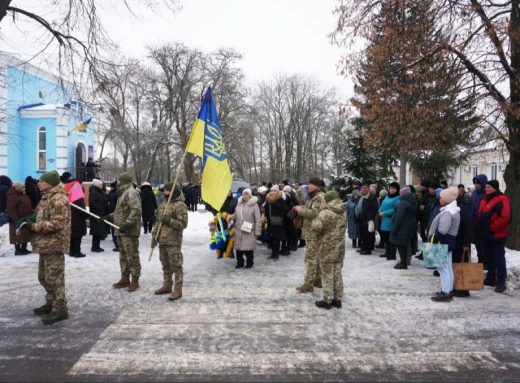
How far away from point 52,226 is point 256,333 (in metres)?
2.94

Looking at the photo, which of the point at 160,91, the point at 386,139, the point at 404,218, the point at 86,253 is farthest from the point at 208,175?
the point at 160,91

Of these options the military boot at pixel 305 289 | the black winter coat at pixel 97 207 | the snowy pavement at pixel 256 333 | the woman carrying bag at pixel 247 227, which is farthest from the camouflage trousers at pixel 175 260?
the black winter coat at pixel 97 207

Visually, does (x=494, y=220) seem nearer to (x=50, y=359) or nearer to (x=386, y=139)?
(x=386, y=139)

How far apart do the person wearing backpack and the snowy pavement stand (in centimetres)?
37

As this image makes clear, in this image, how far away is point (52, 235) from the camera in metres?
5.11

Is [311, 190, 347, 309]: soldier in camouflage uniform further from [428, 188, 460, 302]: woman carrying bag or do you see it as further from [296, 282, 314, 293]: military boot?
[428, 188, 460, 302]: woman carrying bag

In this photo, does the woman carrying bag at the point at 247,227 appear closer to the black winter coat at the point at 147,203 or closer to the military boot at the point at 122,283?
the military boot at the point at 122,283

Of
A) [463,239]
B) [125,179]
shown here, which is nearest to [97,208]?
[125,179]

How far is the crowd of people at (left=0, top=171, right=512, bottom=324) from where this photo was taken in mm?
5230

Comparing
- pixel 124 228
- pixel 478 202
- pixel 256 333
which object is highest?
pixel 478 202

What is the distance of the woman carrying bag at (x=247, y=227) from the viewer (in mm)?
8555

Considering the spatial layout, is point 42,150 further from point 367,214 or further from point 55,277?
point 55,277

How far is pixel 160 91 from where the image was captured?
30.8 meters

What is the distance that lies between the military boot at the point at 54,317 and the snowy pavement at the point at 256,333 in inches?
3.5
